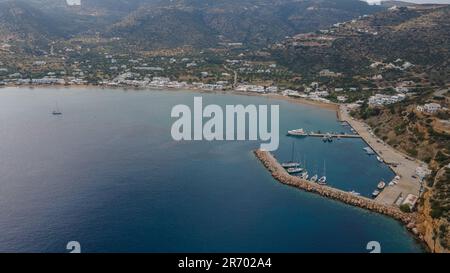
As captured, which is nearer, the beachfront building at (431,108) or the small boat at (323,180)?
the small boat at (323,180)

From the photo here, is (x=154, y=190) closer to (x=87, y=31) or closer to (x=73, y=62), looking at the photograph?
(x=73, y=62)

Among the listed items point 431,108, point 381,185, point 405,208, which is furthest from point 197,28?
point 405,208

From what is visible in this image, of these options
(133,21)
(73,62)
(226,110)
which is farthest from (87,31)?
(226,110)

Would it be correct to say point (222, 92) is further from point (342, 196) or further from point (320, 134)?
point (342, 196)

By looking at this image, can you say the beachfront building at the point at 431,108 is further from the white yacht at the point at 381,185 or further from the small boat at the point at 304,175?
the small boat at the point at 304,175

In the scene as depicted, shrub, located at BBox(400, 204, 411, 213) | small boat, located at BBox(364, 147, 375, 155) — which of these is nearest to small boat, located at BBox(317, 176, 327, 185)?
shrub, located at BBox(400, 204, 411, 213)

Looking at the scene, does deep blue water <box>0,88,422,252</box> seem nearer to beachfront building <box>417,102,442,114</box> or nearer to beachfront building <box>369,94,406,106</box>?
beachfront building <box>417,102,442,114</box>

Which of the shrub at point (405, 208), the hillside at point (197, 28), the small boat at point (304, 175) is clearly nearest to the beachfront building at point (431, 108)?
the small boat at point (304, 175)
